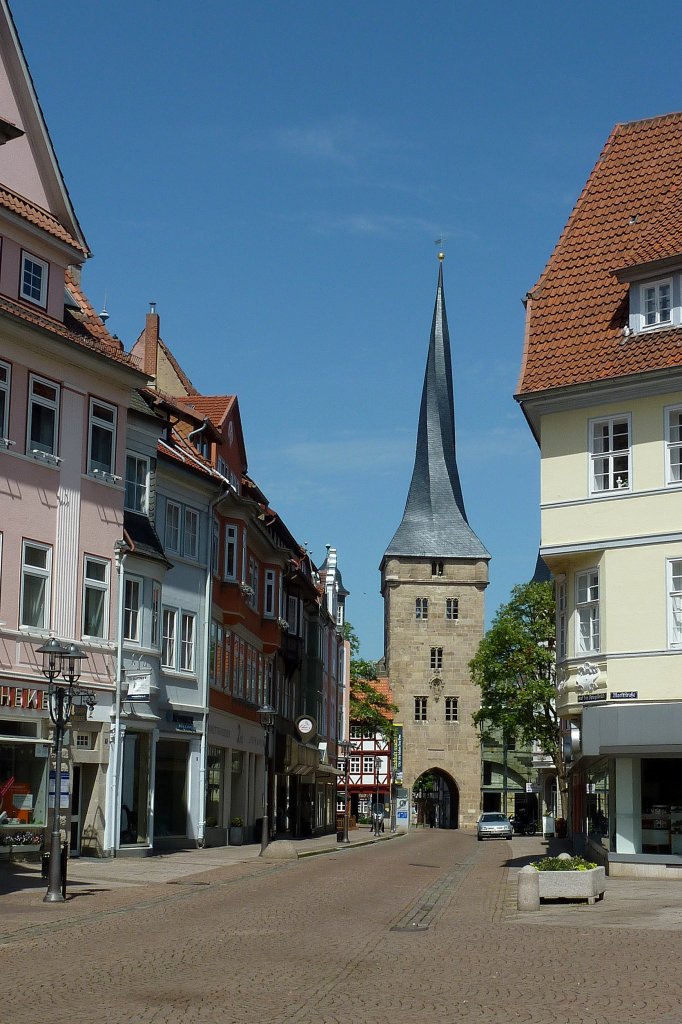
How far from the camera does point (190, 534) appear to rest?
39469 mm

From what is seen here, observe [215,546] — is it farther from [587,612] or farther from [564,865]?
[564,865]

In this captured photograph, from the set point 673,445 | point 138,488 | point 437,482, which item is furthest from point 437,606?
point 673,445

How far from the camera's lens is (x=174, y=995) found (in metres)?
12.3

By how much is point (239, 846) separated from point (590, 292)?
20.6m

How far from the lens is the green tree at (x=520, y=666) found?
66256 mm

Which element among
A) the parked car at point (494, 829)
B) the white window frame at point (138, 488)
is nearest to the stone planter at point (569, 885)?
the white window frame at point (138, 488)

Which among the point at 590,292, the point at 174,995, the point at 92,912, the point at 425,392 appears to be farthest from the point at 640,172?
the point at 425,392

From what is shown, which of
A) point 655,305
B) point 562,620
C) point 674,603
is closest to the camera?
point 674,603

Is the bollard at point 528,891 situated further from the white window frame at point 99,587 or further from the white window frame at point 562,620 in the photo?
the white window frame at point 99,587

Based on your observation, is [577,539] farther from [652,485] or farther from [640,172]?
[640,172]

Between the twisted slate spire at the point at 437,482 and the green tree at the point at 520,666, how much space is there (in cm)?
5211

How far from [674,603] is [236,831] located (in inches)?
822

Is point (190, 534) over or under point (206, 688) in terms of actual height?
over

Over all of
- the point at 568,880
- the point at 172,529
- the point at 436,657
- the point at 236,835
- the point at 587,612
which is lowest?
the point at 236,835
